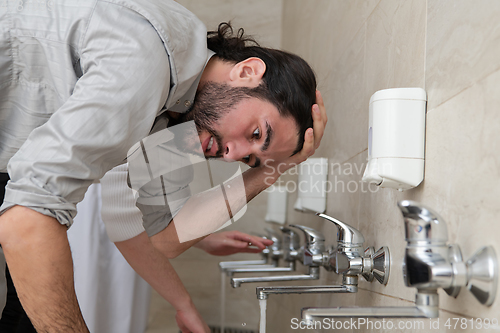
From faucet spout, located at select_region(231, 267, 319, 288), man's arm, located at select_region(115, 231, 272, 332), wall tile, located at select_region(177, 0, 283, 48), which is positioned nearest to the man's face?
faucet spout, located at select_region(231, 267, 319, 288)

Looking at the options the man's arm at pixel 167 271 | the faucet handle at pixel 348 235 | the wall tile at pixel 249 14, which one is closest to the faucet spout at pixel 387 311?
the faucet handle at pixel 348 235

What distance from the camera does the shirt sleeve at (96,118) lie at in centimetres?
60

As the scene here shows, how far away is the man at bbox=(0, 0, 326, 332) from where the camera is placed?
611mm

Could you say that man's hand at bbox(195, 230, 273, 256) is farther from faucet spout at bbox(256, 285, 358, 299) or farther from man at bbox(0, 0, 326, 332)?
faucet spout at bbox(256, 285, 358, 299)

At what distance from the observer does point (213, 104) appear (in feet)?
3.03

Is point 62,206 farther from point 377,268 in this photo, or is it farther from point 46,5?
point 377,268

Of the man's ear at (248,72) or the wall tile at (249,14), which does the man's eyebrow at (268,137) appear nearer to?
the man's ear at (248,72)

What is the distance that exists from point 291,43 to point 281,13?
30 centimetres

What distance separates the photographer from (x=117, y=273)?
1501mm

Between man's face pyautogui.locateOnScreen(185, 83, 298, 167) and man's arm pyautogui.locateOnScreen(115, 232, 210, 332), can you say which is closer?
man's face pyautogui.locateOnScreen(185, 83, 298, 167)

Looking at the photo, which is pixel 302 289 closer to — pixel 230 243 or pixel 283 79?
pixel 283 79

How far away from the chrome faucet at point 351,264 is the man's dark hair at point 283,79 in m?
0.26

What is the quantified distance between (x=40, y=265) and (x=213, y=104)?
1.53 feet

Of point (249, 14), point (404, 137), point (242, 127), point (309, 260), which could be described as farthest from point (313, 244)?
point (249, 14)
